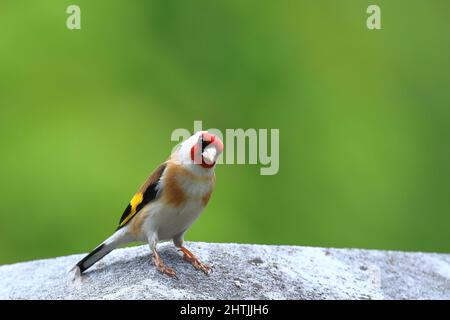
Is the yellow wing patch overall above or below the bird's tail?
above

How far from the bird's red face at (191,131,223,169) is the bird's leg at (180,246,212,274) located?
0.42 meters

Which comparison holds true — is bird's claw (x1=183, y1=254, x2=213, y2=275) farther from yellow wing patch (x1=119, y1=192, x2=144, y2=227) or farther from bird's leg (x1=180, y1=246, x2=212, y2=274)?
yellow wing patch (x1=119, y1=192, x2=144, y2=227)

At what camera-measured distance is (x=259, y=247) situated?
11.5 feet

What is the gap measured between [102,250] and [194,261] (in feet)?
1.30

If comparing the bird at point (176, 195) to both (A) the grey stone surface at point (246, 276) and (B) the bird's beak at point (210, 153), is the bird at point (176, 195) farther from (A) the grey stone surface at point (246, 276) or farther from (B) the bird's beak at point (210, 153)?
(A) the grey stone surface at point (246, 276)

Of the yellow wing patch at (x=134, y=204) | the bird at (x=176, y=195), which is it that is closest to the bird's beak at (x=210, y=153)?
the bird at (x=176, y=195)

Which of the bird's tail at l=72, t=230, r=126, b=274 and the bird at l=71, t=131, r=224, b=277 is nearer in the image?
the bird at l=71, t=131, r=224, b=277

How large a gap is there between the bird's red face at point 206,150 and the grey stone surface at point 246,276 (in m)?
0.46

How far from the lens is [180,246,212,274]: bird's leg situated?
9.91 feet

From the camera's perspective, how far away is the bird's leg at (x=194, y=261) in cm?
302

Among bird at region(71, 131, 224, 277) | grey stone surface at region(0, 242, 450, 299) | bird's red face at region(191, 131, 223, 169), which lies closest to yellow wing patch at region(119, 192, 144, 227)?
bird at region(71, 131, 224, 277)
